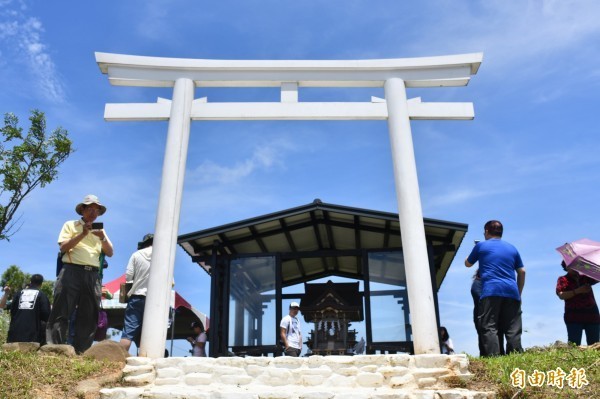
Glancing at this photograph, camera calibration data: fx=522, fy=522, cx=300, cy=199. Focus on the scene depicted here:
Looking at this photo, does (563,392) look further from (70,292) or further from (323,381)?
(70,292)

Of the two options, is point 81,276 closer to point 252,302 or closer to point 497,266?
point 252,302

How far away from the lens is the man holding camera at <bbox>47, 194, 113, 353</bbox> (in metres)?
5.90

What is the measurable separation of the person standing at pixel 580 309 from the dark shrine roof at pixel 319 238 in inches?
106

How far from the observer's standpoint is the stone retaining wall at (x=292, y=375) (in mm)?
4637

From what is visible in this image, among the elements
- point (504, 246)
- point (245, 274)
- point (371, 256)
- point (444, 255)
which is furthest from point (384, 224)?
point (504, 246)

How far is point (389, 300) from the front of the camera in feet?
31.1

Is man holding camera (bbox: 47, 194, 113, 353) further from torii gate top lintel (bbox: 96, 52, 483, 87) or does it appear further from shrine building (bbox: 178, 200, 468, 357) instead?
shrine building (bbox: 178, 200, 468, 357)

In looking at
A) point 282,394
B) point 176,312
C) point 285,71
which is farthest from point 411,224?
point 176,312

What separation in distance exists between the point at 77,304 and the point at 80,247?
2.17 ft

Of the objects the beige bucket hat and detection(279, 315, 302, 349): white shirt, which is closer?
the beige bucket hat

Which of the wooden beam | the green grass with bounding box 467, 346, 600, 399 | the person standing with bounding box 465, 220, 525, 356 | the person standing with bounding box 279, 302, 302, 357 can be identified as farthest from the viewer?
the person standing with bounding box 279, 302, 302, 357

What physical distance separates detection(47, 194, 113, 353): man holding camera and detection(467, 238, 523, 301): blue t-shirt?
439cm

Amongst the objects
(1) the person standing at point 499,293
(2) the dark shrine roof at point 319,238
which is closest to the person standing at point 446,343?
(2) the dark shrine roof at point 319,238

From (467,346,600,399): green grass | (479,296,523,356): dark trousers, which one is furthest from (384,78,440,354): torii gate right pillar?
(479,296,523,356): dark trousers
